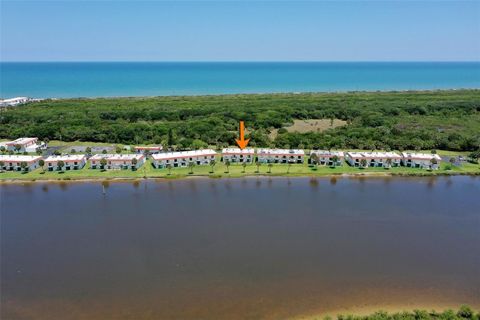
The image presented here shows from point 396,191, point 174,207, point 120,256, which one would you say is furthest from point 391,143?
point 120,256

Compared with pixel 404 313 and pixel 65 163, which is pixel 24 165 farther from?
pixel 404 313

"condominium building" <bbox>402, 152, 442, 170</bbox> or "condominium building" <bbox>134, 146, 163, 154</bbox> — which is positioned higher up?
"condominium building" <bbox>134, 146, 163, 154</bbox>

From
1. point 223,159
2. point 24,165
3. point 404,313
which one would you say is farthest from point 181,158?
point 404,313

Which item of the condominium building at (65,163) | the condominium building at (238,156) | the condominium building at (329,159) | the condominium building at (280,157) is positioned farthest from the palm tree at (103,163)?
the condominium building at (329,159)

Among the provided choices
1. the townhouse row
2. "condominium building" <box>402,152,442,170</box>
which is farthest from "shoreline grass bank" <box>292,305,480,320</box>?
"condominium building" <box>402,152,442,170</box>

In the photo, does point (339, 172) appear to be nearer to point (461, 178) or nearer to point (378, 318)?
point (461, 178)

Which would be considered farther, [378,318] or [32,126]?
[32,126]

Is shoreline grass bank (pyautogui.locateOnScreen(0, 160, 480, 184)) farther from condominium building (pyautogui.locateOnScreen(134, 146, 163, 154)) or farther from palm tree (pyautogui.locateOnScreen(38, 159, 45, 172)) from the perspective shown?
condominium building (pyautogui.locateOnScreen(134, 146, 163, 154))
